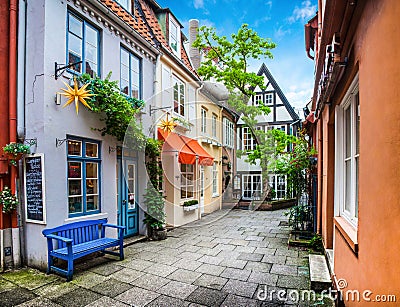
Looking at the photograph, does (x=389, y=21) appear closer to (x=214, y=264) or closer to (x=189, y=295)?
(x=189, y=295)

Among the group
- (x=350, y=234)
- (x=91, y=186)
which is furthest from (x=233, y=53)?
(x=350, y=234)

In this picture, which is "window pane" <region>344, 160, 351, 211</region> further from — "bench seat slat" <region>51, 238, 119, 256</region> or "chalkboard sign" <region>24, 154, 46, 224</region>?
"chalkboard sign" <region>24, 154, 46, 224</region>

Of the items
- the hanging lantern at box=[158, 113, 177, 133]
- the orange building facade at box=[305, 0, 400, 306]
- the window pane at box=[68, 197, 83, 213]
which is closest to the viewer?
the orange building facade at box=[305, 0, 400, 306]

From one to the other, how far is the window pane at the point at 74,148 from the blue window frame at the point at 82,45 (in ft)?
5.81

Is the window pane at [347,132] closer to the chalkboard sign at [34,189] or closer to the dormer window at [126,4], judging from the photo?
the chalkboard sign at [34,189]

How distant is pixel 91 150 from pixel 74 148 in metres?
0.54

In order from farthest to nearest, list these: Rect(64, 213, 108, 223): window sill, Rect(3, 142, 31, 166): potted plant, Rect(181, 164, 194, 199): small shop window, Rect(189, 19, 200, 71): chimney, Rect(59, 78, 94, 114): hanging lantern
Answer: Rect(189, 19, 200, 71): chimney → Rect(181, 164, 194, 199): small shop window → Rect(64, 213, 108, 223): window sill → Rect(59, 78, 94, 114): hanging lantern → Rect(3, 142, 31, 166): potted plant

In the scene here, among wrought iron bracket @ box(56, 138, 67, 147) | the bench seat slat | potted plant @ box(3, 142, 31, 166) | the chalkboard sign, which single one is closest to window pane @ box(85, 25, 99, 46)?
wrought iron bracket @ box(56, 138, 67, 147)

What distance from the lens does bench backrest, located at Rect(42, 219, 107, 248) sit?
18.9 feet

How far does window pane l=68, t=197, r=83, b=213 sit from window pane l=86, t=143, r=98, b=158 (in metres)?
1.19

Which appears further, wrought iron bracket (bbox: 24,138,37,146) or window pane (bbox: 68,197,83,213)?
window pane (bbox: 68,197,83,213)

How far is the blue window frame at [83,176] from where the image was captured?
21.0ft

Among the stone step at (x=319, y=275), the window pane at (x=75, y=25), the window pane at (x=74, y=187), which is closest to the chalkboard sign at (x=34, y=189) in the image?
the window pane at (x=74, y=187)

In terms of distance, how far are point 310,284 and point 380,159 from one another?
391 centimetres
